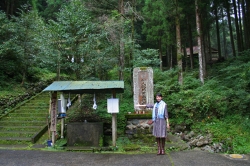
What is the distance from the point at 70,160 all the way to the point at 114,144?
152 cm

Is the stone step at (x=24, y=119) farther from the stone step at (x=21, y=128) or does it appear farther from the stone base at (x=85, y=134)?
the stone base at (x=85, y=134)

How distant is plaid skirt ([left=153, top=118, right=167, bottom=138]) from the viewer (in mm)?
5199

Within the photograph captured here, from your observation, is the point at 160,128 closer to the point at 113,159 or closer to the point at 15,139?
the point at 113,159

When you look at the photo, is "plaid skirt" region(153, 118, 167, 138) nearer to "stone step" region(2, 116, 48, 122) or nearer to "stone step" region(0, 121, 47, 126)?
"stone step" region(0, 121, 47, 126)

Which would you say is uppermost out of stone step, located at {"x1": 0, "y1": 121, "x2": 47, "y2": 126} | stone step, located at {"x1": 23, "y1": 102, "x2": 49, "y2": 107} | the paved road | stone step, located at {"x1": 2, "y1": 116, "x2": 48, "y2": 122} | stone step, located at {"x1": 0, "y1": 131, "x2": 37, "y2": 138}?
stone step, located at {"x1": 23, "y1": 102, "x2": 49, "y2": 107}

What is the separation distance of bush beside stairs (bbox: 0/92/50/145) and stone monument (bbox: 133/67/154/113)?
4.04m

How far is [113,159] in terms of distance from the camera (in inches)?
199

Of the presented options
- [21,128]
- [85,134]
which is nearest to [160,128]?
[85,134]

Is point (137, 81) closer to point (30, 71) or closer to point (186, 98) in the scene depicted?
point (186, 98)

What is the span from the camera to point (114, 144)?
240 inches

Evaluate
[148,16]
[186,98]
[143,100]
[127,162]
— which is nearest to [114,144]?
[127,162]

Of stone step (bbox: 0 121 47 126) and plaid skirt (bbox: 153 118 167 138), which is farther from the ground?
plaid skirt (bbox: 153 118 167 138)

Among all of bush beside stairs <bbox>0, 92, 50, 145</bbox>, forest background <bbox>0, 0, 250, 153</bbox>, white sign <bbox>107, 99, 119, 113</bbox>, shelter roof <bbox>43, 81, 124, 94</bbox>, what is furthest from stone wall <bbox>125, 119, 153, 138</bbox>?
bush beside stairs <bbox>0, 92, 50, 145</bbox>

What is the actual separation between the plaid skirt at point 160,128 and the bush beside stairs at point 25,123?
4633 millimetres
